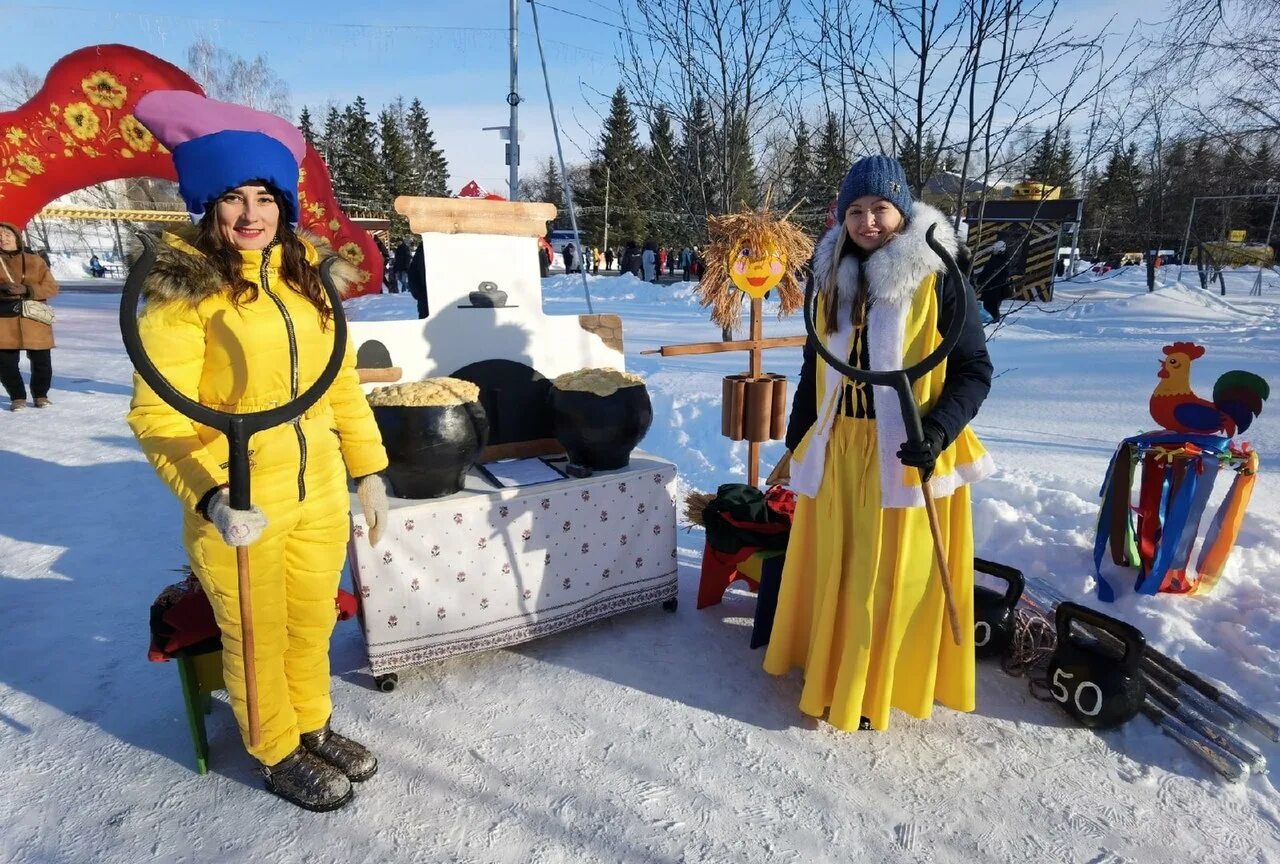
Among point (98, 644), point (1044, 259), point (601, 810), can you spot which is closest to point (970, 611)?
point (601, 810)

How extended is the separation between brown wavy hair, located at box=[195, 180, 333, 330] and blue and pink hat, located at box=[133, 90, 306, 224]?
0.04m

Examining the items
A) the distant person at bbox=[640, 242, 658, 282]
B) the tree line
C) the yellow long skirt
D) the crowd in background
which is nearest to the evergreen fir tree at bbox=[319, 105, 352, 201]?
the tree line

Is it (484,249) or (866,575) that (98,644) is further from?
(866,575)

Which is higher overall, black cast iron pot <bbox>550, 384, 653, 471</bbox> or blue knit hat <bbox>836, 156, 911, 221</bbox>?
blue knit hat <bbox>836, 156, 911, 221</bbox>

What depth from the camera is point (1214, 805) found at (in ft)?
6.63

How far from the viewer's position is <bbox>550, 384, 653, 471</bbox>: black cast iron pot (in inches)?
111

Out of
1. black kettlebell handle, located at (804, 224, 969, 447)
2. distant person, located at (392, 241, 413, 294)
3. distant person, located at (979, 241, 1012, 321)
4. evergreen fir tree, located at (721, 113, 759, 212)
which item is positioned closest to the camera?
black kettlebell handle, located at (804, 224, 969, 447)

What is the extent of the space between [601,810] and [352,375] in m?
1.45

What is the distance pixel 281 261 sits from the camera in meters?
1.84

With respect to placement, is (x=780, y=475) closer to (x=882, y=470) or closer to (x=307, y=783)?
(x=882, y=470)

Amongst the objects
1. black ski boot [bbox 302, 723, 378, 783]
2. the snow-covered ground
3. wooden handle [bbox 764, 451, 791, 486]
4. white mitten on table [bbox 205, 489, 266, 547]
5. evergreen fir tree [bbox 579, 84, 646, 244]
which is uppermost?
evergreen fir tree [bbox 579, 84, 646, 244]

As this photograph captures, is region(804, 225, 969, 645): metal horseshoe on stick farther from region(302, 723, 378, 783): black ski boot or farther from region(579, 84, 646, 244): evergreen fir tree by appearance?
region(579, 84, 646, 244): evergreen fir tree

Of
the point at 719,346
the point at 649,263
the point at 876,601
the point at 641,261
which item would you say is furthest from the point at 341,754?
the point at 641,261

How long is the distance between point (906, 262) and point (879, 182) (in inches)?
9.4
